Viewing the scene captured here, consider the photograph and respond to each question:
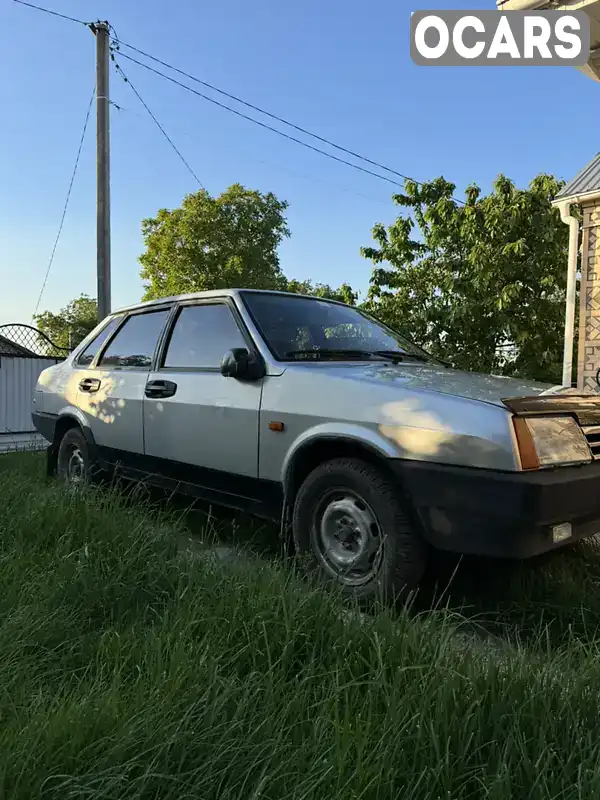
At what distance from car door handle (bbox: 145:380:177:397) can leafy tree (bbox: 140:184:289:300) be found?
25.9 m

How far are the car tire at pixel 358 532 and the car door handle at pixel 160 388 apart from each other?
136 cm

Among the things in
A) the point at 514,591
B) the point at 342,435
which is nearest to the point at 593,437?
the point at 514,591

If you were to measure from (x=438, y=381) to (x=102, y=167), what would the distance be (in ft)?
31.1

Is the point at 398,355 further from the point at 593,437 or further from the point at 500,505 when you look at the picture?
the point at 500,505

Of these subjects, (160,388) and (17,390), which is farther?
(17,390)

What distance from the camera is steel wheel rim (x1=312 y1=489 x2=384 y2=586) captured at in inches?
110

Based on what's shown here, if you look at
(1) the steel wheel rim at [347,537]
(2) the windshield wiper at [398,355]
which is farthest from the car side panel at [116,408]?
(1) the steel wheel rim at [347,537]

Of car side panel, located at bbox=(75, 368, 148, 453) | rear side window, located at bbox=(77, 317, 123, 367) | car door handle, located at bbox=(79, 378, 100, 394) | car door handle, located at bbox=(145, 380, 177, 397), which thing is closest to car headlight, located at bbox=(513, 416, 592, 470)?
car door handle, located at bbox=(145, 380, 177, 397)

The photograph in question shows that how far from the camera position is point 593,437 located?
2.80 meters

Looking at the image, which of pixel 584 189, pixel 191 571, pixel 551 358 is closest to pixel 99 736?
pixel 191 571

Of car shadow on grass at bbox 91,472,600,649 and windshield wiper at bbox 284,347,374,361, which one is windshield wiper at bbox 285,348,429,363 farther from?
car shadow on grass at bbox 91,472,600,649

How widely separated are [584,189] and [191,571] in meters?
7.68

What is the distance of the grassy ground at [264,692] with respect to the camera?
1447 millimetres

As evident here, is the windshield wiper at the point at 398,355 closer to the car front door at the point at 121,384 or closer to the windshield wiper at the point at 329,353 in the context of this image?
the windshield wiper at the point at 329,353
